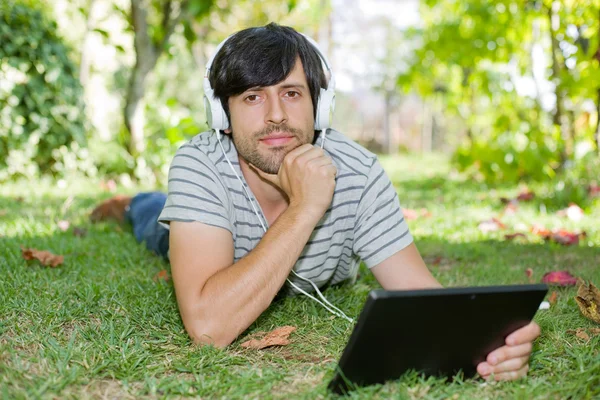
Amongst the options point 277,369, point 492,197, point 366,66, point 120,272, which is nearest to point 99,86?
point 492,197

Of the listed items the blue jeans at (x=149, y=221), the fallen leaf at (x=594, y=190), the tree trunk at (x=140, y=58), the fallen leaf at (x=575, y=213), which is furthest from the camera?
the tree trunk at (x=140, y=58)

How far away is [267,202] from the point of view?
94.6 inches

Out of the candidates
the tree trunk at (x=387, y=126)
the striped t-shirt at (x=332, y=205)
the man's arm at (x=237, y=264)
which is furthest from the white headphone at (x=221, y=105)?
the tree trunk at (x=387, y=126)

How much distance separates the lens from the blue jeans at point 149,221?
311cm

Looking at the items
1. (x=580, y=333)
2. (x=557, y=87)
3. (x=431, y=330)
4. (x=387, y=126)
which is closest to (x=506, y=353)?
(x=431, y=330)

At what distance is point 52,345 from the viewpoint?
5.98ft

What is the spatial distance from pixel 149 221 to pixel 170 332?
1.48 metres

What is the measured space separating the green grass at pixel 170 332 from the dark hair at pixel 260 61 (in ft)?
2.75

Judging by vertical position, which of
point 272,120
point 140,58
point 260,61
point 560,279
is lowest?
point 560,279

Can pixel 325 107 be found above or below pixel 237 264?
above

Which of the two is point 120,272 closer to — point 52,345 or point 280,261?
point 52,345

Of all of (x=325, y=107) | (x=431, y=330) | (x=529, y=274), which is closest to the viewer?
(x=431, y=330)

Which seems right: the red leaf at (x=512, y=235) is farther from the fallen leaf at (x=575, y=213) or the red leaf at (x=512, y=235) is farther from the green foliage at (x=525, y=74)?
the green foliage at (x=525, y=74)

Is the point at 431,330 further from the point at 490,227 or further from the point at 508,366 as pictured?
the point at 490,227
